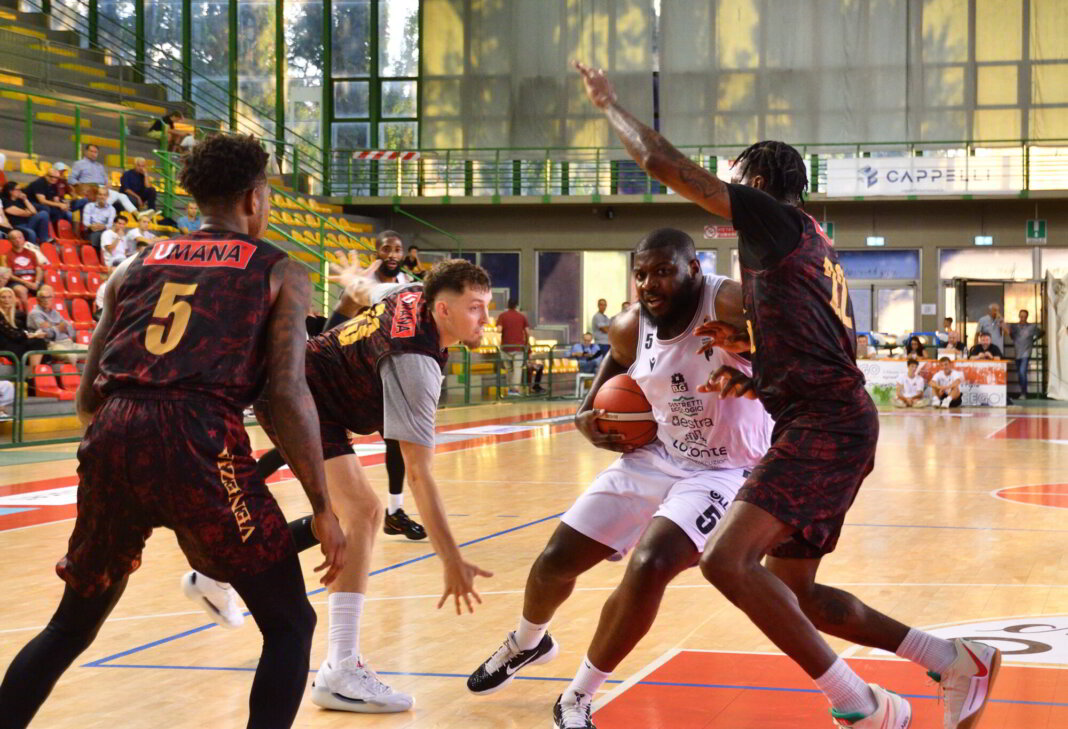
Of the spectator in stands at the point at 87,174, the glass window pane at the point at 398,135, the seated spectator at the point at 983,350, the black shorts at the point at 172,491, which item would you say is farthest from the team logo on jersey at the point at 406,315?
the glass window pane at the point at 398,135

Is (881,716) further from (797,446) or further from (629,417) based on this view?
(629,417)

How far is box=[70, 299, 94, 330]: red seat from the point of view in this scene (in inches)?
619

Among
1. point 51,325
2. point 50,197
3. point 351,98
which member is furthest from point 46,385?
point 351,98

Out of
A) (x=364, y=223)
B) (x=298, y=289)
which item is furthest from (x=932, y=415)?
(x=298, y=289)

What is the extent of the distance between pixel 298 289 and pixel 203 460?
0.45m

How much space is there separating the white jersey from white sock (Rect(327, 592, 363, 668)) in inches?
46.4

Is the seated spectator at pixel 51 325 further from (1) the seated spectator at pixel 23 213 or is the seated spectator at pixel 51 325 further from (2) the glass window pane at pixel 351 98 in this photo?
(2) the glass window pane at pixel 351 98

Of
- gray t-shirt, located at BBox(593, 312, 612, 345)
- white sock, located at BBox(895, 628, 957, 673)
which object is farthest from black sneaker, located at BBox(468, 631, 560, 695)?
gray t-shirt, located at BBox(593, 312, 612, 345)

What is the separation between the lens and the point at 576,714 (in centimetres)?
383

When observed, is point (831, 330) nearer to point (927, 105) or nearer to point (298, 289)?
point (298, 289)

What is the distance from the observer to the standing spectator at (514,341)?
2402 centimetres

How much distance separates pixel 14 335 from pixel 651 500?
1058cm

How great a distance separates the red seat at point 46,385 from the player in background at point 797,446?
36.9 ft

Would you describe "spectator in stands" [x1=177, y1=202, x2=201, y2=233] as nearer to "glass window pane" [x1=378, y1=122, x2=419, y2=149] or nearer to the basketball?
"glass window pane" [x1=378, y1=122, x2=419, y2=149]
